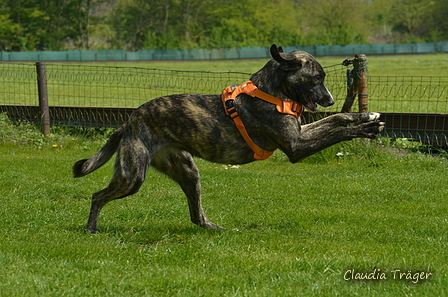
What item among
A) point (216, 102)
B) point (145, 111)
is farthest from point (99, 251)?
point (216, 102)

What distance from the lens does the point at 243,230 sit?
6.43 metres

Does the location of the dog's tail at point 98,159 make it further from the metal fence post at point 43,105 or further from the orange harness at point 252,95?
the metal fence post at point 43,105

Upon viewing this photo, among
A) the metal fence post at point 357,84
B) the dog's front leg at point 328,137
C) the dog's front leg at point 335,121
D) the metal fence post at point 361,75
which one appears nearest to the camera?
the dog's front leg at point 328,137

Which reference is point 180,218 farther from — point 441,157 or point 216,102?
point 441,157

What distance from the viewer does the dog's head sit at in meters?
5.73

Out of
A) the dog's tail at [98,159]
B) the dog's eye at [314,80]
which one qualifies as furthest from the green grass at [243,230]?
the dog's eye at [314,80]

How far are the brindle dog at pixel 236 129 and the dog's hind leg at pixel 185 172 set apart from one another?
0.11 m

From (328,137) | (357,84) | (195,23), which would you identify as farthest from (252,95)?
(195,23)

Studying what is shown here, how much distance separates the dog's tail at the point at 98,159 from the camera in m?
6.25

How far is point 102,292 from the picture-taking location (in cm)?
433

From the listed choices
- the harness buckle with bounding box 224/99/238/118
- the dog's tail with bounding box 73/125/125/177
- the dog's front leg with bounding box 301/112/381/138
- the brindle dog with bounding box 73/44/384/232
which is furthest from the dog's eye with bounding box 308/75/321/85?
the dog's tail with bounding box 73/125/125/177

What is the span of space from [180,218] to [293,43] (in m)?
70.2

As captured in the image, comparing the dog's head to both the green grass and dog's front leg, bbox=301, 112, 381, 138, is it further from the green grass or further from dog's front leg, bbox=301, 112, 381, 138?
the green grass

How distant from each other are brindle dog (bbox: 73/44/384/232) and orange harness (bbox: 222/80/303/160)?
0.14 ft
